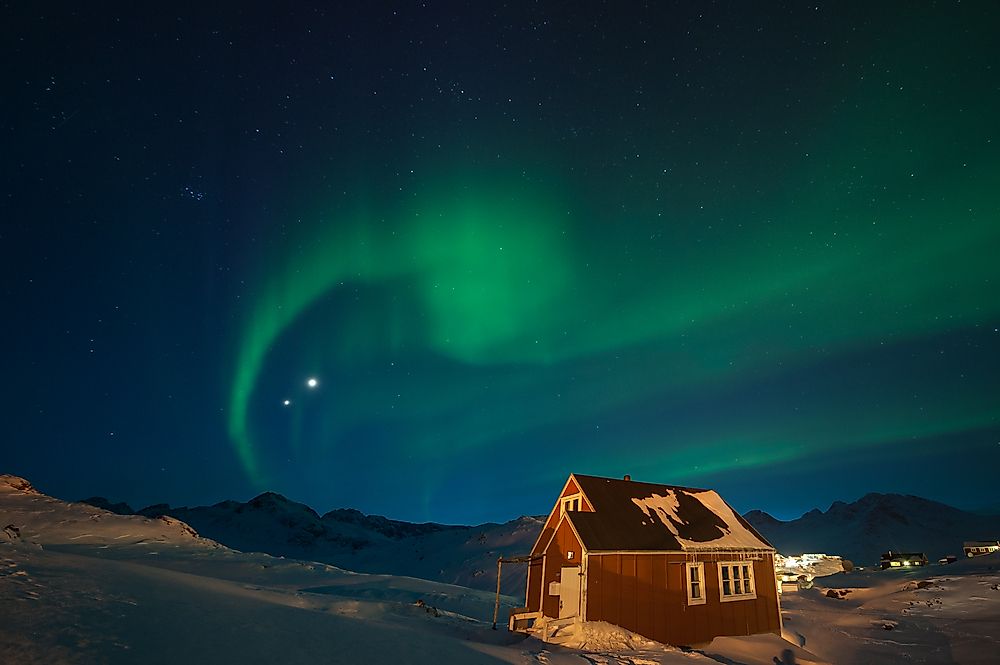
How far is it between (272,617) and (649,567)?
50.4 ft

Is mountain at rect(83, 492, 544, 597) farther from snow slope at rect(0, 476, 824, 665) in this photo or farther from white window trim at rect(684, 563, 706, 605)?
snow slope at rect(0, 476, 824, 665)

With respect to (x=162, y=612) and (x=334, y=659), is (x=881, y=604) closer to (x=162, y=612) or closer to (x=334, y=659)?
(x=334, y=659)

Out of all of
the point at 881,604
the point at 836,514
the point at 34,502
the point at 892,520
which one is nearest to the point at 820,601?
the point at 881,604

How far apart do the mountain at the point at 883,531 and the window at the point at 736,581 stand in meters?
143

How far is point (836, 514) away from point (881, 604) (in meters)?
191

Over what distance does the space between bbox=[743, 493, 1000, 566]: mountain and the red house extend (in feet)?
469

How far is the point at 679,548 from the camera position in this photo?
75.1ft

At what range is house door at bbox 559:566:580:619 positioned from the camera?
21.3m

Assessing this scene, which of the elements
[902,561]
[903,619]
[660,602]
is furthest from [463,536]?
[660,602]

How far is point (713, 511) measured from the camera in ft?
92.0

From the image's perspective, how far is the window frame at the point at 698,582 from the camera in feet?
73.9

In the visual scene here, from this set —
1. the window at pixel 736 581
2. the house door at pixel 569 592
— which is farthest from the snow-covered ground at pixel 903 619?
the house door at pixel 569 592

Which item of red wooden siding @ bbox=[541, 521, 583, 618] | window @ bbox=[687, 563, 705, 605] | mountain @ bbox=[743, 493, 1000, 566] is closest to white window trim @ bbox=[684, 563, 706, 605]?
window @ bbox=[687, 563, 705, 605]

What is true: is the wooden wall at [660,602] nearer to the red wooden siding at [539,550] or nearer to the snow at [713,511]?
the snow at [713,511]
